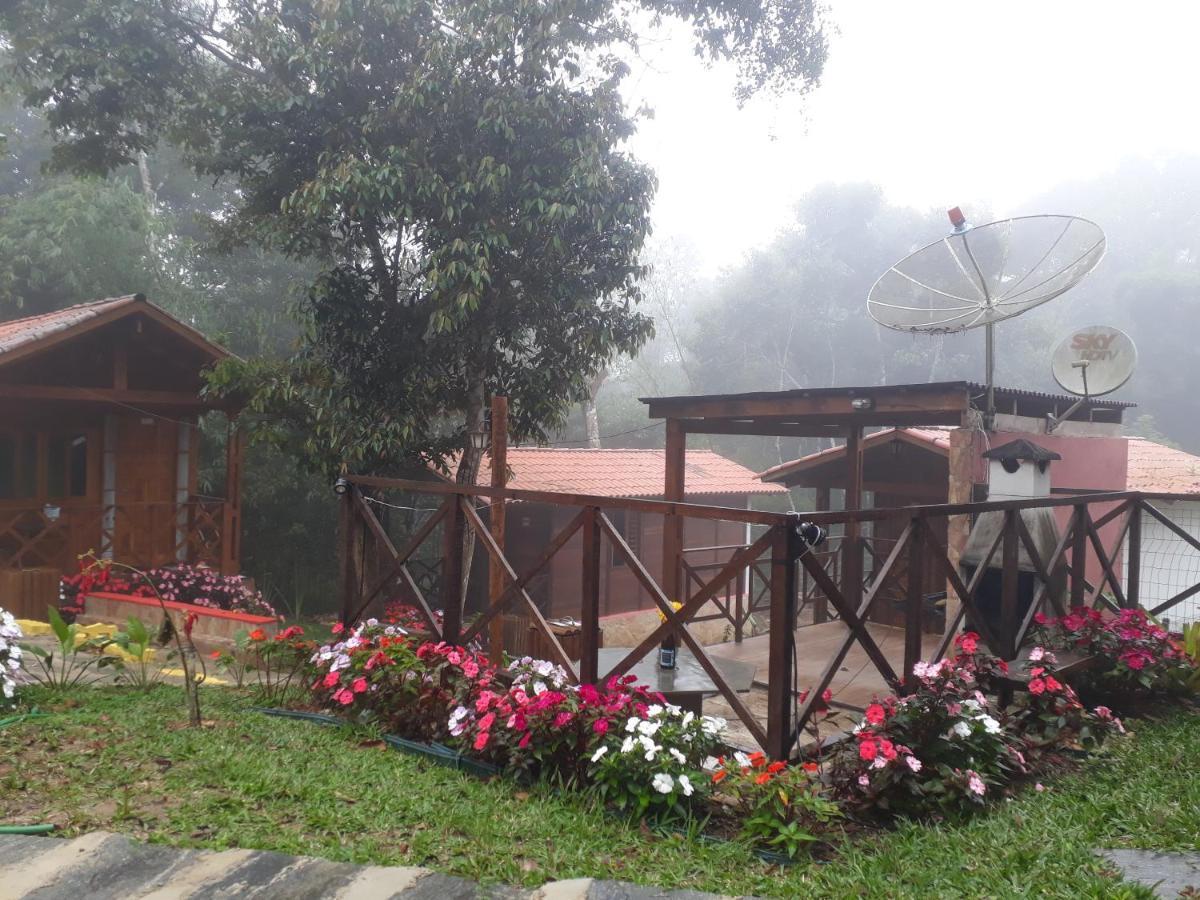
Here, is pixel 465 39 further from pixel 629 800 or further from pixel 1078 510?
Answer: pixel 629 800

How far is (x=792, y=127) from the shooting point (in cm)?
1198

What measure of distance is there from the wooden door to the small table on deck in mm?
7485

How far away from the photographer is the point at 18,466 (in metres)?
10.2

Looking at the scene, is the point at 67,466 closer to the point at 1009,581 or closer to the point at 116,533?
the point at 116,533

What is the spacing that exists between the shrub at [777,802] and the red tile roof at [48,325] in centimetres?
818

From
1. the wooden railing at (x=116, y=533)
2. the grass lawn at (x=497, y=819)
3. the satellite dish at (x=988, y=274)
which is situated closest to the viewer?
the grass lawn at (x=497, y=819)

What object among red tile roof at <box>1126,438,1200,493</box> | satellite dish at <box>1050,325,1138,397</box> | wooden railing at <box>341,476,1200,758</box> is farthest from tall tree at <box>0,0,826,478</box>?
red tile roof at <box>1126,438,1200,493</box>

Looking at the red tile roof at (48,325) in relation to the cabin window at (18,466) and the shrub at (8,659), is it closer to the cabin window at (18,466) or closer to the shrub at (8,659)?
the cabin window at (18,466)

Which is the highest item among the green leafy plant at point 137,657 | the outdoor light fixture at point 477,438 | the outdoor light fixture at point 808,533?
the outdoor light fixture at point 477,438

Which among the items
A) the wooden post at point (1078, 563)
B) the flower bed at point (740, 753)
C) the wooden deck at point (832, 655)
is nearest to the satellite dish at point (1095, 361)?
the wooden post at point (1078, 563)

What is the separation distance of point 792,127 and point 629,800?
34.7 feet

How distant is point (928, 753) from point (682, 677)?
7.04 feet

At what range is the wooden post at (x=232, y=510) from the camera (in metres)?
10.7

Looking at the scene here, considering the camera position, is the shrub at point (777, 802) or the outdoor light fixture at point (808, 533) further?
the outdoor light fixture at point (808, 533)
